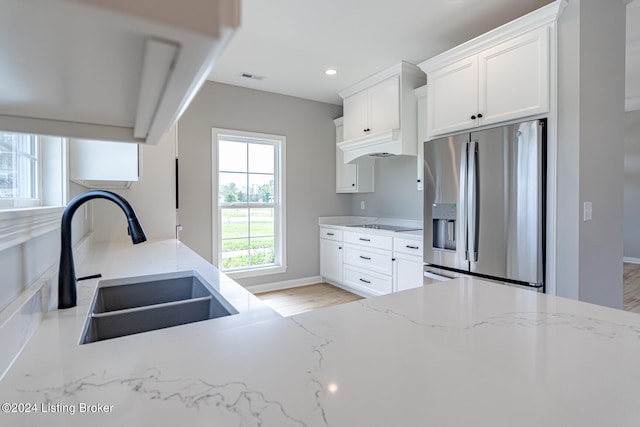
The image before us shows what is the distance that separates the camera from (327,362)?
578 millimetres

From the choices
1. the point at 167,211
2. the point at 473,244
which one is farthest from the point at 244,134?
the point at 473,244

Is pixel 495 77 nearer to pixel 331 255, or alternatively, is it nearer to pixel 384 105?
pixel 384 105

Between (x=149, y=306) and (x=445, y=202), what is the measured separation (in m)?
2.24

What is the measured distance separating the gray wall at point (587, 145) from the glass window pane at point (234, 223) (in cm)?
320

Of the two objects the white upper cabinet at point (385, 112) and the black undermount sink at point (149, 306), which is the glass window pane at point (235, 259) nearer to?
the white upper cabinet at point (385, 112)

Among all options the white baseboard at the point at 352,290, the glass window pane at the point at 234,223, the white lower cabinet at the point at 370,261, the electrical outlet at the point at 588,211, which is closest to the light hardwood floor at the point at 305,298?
the white baseboard at the point at 352,290

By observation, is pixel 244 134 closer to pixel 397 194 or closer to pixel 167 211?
pixel 167 211

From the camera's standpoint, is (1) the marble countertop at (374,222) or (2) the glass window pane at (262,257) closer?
(1) the marble countertop at (374,222)

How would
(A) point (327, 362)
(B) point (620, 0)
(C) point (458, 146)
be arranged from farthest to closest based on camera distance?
(C) point (458, 146) → (B) point (620, 0) → (A) point (327, 362)

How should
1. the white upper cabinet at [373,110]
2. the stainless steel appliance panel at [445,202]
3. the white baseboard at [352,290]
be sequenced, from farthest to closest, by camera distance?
1. the white baseboard at [352,290]
2. the white upper cabinet at [373,110]
3. the stainless steel appliance panel at [445,202]

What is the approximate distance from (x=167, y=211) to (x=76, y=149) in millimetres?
1318

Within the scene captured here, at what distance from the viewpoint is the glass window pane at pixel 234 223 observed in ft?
12.9

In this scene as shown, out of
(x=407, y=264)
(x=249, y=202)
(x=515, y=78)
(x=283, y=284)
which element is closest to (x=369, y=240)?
(x=407, y=264)

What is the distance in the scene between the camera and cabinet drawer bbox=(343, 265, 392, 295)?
136 inches
